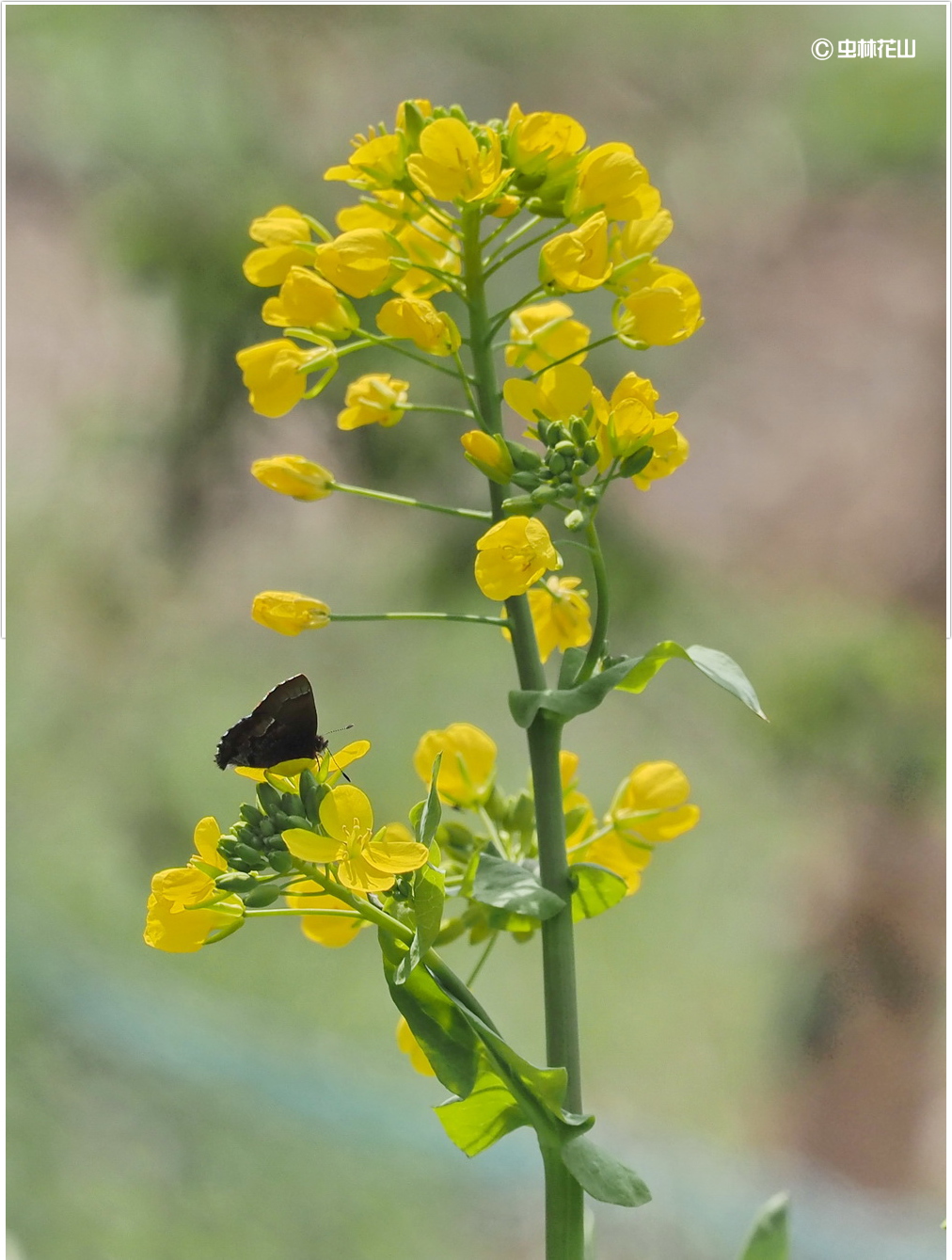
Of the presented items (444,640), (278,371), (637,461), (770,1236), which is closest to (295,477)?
(278,371)

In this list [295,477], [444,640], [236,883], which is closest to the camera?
[236,883]

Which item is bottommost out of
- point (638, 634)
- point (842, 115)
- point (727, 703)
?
point (727, 703)

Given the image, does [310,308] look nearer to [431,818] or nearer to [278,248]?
[278,248]

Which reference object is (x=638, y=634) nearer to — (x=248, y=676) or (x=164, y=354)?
(x=248, y=676)

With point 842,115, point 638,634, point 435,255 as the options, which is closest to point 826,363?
point 842,115

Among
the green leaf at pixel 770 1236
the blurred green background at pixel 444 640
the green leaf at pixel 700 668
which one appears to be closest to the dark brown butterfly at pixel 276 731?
the green leaf at pixel 700 668

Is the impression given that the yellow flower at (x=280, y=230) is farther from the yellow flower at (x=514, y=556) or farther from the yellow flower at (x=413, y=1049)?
the yellow flower at (x=413, y=1049)

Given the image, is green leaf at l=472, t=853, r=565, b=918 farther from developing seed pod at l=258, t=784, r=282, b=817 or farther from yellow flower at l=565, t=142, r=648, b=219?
yellow flower at l=565, t=142, r=648, b=219
